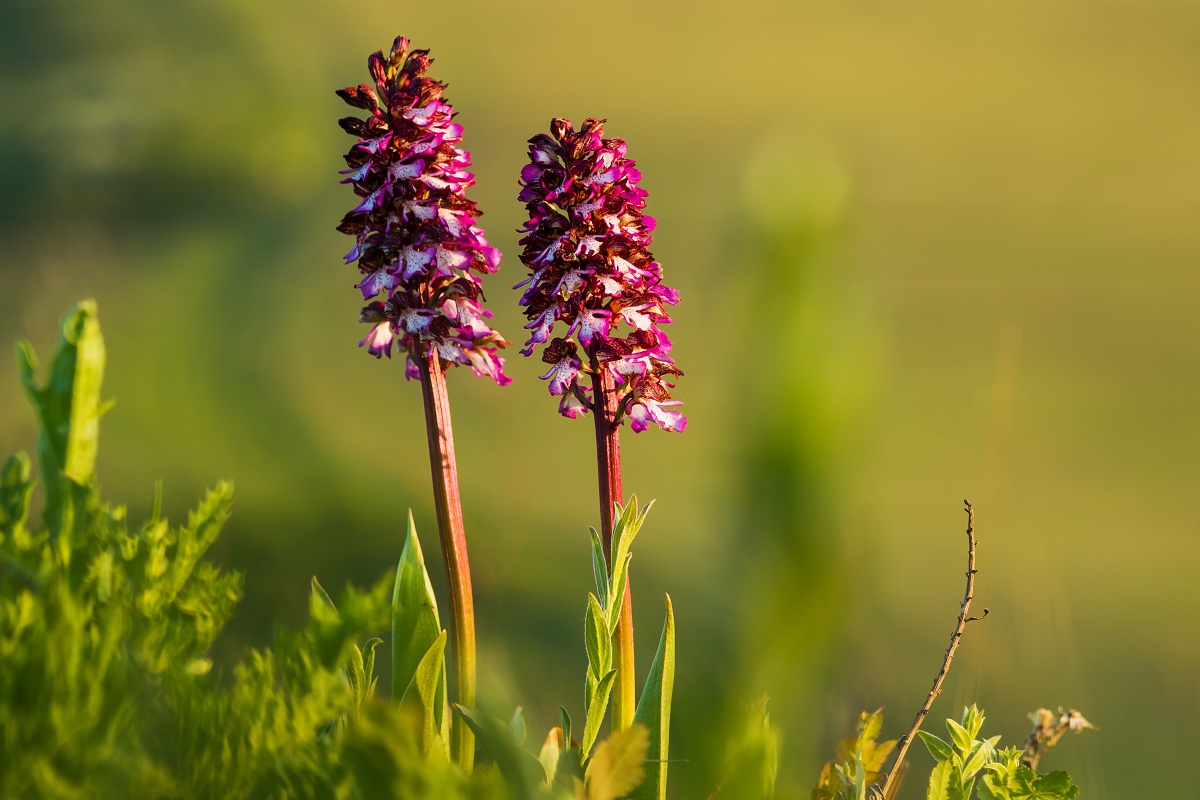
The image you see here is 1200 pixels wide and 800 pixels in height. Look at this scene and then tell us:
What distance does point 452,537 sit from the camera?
0.75 meters

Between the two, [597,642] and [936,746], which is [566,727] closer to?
[597,642]

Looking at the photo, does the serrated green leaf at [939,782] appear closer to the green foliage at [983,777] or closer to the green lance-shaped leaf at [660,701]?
the green foliage at [983,777]

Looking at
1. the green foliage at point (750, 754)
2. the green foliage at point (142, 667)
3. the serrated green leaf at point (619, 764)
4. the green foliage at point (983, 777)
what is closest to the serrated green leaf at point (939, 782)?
the green foliage at point (983, 777)

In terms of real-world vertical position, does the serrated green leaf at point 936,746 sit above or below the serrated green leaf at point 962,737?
below

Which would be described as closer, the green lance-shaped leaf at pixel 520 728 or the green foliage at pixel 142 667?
the green foliage at pixel 142 667

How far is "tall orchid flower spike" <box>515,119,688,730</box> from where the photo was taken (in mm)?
737

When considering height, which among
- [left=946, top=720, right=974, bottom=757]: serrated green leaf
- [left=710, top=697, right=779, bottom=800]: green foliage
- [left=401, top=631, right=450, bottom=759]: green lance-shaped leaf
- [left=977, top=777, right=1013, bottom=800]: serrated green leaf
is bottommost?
[left=977, top=777, right=1013, bottom=800]: serrated green leaf

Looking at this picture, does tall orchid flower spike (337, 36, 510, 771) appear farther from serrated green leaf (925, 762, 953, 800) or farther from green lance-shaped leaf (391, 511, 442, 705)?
serrated green leaf (925, 762, 953, 800)

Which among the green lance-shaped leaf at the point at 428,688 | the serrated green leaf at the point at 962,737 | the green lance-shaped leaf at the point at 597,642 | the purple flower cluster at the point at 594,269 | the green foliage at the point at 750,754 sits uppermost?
the purple flower cluster at the point at 594,269

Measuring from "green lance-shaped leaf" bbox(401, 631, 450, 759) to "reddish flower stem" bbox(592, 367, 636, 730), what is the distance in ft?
0.40

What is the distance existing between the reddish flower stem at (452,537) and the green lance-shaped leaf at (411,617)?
0.14 ft

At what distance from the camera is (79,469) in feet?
2.18

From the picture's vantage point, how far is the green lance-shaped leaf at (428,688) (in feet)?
2.42

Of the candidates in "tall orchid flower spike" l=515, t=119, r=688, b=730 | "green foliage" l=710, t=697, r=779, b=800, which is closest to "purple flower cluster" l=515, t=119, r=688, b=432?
"tall orchid flower spike" l=515, t=119, r=688, b=730
